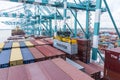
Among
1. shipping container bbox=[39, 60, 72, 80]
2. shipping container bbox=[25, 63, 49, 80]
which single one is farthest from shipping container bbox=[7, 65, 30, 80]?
shipping container bbox=[39, 60, 72, 80]

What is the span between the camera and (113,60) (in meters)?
4.37

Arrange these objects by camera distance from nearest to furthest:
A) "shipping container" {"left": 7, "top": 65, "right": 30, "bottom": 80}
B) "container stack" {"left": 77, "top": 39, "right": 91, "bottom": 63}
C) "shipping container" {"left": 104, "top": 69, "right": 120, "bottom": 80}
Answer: "shipping container" {"left": 7, "top": 65, "right": 30, "bottom": 80} < "shipping container" {"left": 104, "top": 69, "right": 120, "bottom": 80} < "container stack" {"left": 77, "top": 39, "right": 91, "bottom": 63}

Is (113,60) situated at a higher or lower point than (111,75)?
higher

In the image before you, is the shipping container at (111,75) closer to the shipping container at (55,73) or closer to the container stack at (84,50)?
the shipping container at (55,73)

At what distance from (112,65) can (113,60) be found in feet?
0.68

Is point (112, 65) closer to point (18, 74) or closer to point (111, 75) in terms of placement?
point (111, 75)

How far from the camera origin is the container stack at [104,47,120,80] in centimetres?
420

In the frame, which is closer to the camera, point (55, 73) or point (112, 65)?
point (55, 73)

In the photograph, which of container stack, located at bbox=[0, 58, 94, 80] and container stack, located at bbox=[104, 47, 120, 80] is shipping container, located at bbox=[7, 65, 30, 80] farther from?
container stack, located at bbox=[104, 47, 120, 80]

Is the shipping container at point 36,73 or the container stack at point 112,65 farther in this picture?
the container stack at point 112,65

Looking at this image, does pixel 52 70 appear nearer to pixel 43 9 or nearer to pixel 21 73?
pixel 21 73

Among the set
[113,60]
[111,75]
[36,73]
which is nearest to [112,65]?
[113,60]

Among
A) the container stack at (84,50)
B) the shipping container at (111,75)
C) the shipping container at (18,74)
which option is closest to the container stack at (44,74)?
the shipping container at (18,74)

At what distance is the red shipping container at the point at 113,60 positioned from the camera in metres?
4.21
